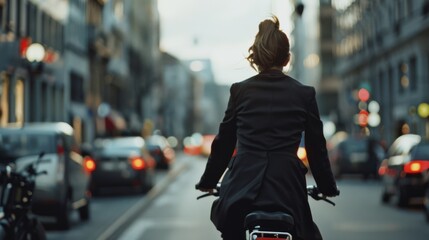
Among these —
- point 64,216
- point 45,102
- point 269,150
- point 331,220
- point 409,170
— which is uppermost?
point 45,102

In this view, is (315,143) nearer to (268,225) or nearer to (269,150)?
(269,150)

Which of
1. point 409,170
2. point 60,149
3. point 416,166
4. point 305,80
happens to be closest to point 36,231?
point 60,149

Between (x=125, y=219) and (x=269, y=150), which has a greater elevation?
(x=269, y=150)

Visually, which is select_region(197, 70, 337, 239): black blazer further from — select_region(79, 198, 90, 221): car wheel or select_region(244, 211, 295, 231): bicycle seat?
select_region(79, 198, 90, 221): car wheel

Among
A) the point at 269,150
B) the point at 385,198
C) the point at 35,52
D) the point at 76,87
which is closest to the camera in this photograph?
the point at 269,150

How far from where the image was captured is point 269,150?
5.13m

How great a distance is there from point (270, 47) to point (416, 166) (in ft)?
52.7

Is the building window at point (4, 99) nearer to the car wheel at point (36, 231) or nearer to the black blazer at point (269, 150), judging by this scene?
the car wheel at point (36, 231)

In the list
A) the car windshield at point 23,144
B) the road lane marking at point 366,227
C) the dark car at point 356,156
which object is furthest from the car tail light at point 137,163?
the dark car at point 356,156

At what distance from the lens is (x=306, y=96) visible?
207 inches

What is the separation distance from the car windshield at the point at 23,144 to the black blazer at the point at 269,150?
10397 mm

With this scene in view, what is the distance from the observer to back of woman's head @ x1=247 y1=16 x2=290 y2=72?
529 cm

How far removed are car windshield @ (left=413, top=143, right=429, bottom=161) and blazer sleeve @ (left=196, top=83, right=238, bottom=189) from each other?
15922 mm

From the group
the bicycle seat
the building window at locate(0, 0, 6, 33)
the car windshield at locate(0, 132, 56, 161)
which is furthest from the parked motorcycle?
the building window at locate(0, 0, 6, 33)
